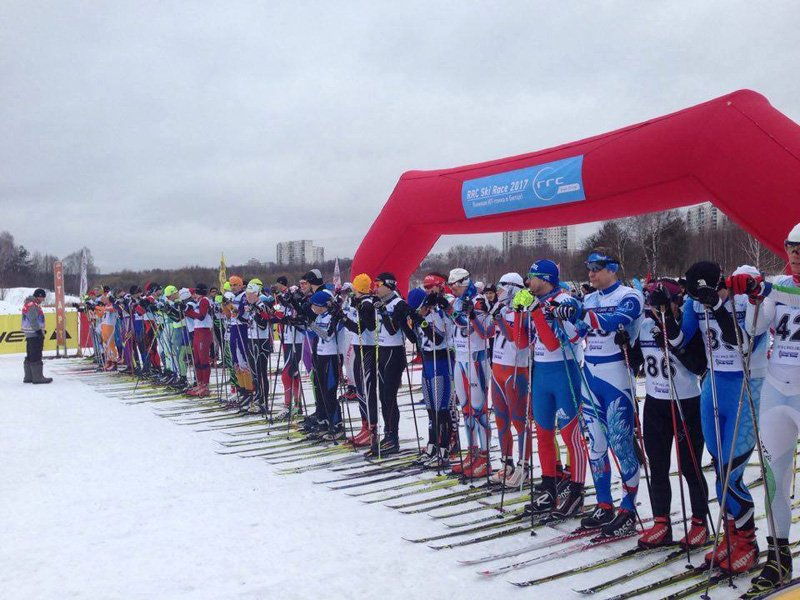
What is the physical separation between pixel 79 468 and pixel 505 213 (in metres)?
6.27

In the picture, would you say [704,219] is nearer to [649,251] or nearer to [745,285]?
[649,251]

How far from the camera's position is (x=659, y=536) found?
3.91 metres

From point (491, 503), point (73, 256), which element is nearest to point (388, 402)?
point (491, 503)

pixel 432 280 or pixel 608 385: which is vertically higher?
pixel 432 280

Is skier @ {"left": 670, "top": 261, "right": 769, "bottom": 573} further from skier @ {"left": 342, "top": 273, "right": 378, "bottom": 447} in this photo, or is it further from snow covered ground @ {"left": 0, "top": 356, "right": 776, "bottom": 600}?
skier @ {"left": 342, "top": 273, "right": 378, "bottom": 447}

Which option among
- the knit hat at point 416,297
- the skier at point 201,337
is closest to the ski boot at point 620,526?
the knit hat at point 416,297

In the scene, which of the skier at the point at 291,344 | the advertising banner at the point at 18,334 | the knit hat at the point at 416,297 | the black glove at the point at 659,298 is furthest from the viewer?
the advertising banner at the point at 18,334

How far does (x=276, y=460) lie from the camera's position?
6477mm

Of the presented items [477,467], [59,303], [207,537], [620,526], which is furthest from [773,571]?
[59,303]

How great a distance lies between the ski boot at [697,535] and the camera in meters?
3.88

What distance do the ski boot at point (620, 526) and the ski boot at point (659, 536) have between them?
8.4 inches

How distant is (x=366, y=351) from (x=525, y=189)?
135 inches

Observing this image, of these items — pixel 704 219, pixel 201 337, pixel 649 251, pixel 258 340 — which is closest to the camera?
pixel 258 340

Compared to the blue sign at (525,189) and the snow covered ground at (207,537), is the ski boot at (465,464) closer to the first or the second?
the snow covered ground at (207,537)
